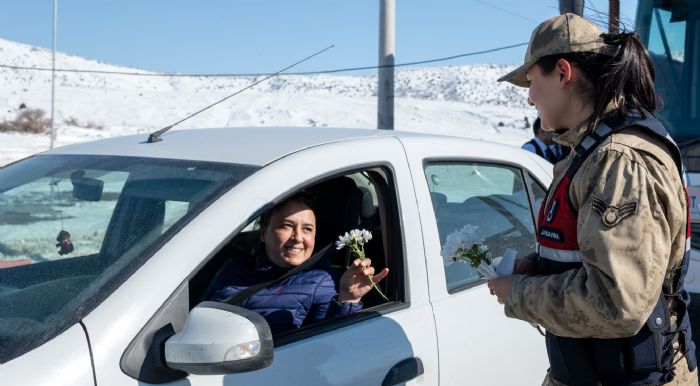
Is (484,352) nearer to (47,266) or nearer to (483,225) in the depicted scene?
(483,225)

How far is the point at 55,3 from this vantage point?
1648cm

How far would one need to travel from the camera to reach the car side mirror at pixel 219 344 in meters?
1.57

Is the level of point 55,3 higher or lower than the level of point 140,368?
higher

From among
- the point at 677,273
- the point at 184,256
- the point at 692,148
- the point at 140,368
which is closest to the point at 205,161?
the point at 184,256

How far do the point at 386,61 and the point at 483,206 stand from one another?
9234 mm

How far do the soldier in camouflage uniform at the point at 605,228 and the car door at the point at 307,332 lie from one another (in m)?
0.43

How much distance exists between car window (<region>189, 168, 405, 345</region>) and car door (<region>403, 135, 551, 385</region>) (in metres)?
0.11

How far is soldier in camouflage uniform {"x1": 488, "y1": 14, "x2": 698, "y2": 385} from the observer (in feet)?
5.01

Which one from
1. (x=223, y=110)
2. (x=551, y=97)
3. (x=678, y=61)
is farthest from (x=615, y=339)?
(x=223, y=110)

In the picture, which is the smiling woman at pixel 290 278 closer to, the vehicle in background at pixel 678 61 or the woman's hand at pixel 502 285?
the woman's hand at pixel 502 285

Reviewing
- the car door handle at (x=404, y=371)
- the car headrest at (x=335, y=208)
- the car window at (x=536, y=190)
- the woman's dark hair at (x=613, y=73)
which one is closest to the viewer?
the woman's dark hair at (x=613, y=73)

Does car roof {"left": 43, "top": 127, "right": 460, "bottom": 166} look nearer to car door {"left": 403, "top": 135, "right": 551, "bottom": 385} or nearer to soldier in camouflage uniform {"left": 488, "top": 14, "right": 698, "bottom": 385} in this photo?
car door {"left": 403, "top": 135, "right": 551, "bottom": 385}

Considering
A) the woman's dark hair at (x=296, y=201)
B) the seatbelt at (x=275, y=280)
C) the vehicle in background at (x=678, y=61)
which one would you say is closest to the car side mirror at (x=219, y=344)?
the seatbelt at (x=275, y=280)

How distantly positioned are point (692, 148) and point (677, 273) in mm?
4100
